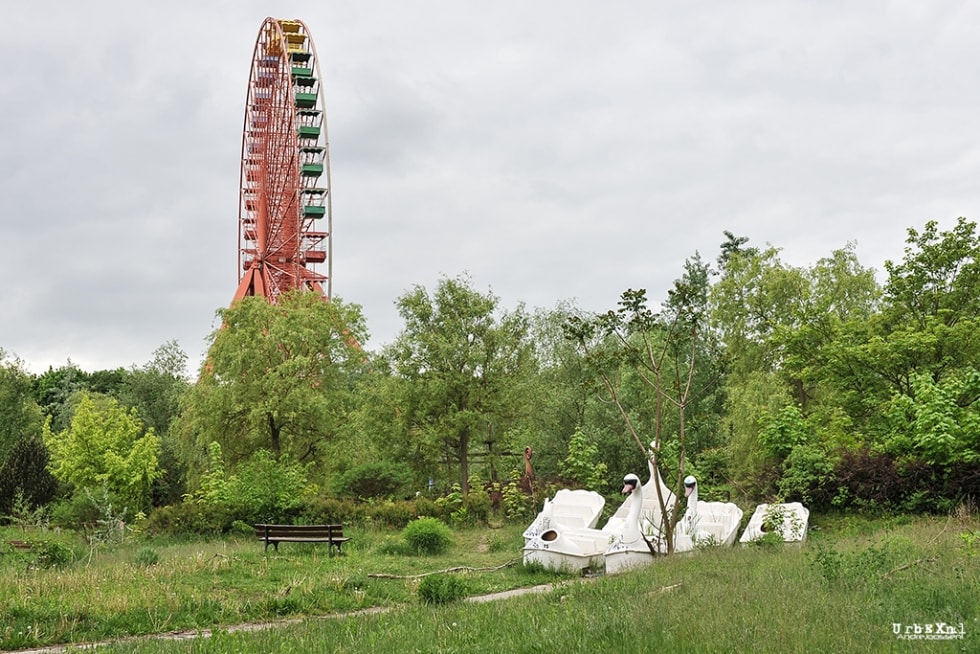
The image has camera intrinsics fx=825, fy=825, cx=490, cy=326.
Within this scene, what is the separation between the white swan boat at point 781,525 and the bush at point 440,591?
562 cm

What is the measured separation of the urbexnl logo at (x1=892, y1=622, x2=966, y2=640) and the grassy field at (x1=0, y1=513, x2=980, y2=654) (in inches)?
1.4

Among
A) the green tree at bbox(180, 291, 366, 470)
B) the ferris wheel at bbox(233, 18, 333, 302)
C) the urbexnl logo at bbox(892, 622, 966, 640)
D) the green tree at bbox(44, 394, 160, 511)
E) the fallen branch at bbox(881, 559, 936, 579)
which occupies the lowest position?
the fallen branch at bbox(881, 559, 936, 579)

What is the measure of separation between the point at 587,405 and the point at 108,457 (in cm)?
1332

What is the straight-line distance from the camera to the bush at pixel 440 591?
9180 mm

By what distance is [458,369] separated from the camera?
79.5 feet

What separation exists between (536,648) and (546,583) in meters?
6.45

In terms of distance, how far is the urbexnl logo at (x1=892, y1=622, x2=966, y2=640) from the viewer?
196 inches

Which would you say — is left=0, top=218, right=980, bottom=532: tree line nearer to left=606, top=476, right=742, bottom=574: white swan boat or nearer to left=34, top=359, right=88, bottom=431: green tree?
left=606, top=476, right=742, bottom=574: white swan boat

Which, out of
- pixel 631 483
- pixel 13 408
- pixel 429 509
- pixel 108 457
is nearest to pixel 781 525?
pixel 631 483

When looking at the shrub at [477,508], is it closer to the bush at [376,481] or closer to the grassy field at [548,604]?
the bush at [376,481]

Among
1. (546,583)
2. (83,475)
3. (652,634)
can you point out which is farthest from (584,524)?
(83,475)

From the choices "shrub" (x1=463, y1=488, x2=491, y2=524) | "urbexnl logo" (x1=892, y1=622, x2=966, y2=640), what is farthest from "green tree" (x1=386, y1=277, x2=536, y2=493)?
"urbexnl logo" (x1=892, y1=622, x2=966, y2=640)

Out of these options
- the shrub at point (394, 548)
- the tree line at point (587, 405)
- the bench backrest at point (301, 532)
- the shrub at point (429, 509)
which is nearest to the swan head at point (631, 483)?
the tree line at point (587, 405)

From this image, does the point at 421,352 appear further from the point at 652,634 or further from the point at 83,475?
the point at 652,634
